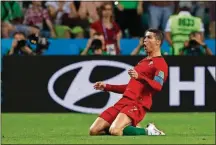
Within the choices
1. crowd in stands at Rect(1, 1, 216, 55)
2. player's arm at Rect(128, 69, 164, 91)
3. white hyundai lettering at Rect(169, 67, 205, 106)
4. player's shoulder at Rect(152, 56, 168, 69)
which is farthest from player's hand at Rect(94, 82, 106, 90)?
crowd in stands at Rect(1, 1, 216, 55)

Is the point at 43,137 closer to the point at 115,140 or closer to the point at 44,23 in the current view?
the point at 115,140

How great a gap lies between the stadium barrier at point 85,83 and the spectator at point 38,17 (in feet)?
3.95

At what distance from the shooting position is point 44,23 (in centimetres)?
1850

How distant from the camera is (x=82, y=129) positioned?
1342 centimetres

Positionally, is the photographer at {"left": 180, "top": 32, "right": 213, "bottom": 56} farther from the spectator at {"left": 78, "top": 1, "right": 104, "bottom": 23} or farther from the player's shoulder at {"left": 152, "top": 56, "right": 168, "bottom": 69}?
the player's shoulder at {"left": 152, "top": 56, "right": 168, "bottom": 69}

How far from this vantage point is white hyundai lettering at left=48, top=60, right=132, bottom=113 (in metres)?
17.3

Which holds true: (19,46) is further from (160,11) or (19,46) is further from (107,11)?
(160,11)

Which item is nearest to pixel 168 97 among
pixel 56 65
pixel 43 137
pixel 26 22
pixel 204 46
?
pixel 204 46

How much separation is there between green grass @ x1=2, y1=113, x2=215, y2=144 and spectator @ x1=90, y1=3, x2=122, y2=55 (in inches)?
71.3

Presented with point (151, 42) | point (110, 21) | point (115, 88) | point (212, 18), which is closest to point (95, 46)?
point (110, 21)

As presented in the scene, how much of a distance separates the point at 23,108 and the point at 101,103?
171 cm

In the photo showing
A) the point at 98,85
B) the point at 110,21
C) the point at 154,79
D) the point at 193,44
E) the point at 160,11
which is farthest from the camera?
the point at 160,11

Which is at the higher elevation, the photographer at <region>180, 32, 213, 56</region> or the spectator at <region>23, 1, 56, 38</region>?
the spectator at <region>23, 1, 56, 38</region>

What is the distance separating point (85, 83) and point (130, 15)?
7.51 feet
